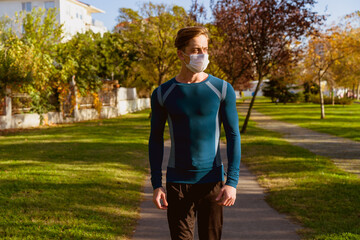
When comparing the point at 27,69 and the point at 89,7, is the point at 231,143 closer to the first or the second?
the point at 27,69

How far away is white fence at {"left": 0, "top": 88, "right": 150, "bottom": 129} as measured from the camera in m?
19.4

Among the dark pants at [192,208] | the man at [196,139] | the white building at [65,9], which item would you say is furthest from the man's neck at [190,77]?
the white building at [65,9]

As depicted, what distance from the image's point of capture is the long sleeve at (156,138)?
2.79 metres

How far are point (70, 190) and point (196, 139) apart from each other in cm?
486

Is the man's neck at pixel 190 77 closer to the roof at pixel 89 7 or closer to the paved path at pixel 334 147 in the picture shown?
the paved path at pixel 334 147

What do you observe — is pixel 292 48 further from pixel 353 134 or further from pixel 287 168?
pixel 287 168

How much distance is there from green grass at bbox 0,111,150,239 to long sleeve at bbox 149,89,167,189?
2218 mm

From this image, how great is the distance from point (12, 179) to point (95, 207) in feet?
8.87

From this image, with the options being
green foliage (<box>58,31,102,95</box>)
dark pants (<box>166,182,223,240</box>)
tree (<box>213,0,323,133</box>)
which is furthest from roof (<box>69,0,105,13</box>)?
dark pants (<box>166,182,223,240</box>)

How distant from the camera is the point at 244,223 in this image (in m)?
5.31

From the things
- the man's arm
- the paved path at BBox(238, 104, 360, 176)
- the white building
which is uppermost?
the white building

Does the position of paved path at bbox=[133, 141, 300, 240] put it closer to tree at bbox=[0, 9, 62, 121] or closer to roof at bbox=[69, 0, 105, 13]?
tree at bbox=[0, 9, 62, 121]

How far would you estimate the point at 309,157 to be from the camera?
35.5 ft

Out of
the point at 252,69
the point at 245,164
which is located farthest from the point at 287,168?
the point at 252,69
